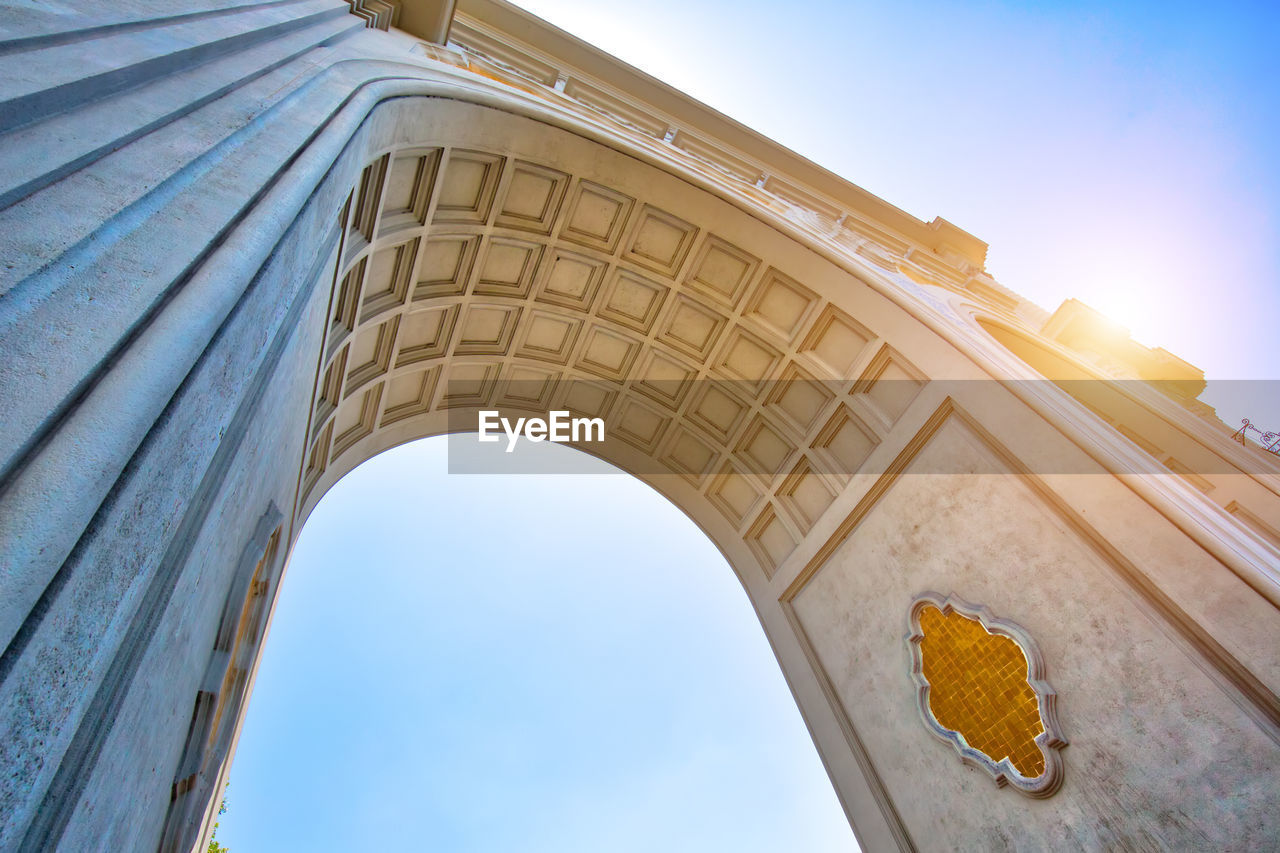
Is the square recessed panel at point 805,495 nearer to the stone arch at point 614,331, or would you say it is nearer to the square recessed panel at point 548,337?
the stone arch at point 614,331

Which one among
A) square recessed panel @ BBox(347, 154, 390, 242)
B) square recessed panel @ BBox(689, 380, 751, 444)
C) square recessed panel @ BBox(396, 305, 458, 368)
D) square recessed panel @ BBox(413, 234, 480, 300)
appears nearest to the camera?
square recessed panel @ BBox(347, 154, 390, 242)

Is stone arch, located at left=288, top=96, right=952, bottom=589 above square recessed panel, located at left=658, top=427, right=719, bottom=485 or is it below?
above

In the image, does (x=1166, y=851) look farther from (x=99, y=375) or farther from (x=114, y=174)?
(x=114, y=174)

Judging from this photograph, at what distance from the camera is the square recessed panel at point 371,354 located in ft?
25.7

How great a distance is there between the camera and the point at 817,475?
9.59 metres

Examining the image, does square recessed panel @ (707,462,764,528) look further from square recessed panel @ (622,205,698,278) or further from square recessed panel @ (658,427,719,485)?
square recessed panel @ (622,205,698,278)

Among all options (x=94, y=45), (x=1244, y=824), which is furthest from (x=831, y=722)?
(x=94, y=45)

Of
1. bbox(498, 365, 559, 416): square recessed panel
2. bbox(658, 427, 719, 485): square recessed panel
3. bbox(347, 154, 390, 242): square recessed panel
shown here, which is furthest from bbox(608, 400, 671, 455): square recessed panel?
bbox(347, 154, 390, 242): square recessed panel

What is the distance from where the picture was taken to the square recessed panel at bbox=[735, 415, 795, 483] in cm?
1012

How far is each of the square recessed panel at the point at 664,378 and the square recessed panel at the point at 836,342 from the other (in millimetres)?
1905

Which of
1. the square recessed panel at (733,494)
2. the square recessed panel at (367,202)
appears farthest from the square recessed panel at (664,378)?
the square recessed panel at (367,202)

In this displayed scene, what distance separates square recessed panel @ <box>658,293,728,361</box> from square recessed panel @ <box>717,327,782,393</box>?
24cm

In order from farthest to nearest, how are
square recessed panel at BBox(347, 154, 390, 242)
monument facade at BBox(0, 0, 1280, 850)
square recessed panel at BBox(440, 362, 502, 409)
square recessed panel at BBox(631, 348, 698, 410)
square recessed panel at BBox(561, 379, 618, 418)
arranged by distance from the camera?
square recessed panel at BBox(561, 379, 618, 418), square recessed panel at BBox(631, 348, 698, 410), square recessed panel at BBox(440, 362, 502, 409), square recessed panel at BBox(347, 154, 390, 242), monument facade at BBox(0, 0, 1280, 850)

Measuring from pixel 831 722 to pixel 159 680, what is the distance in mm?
7926
